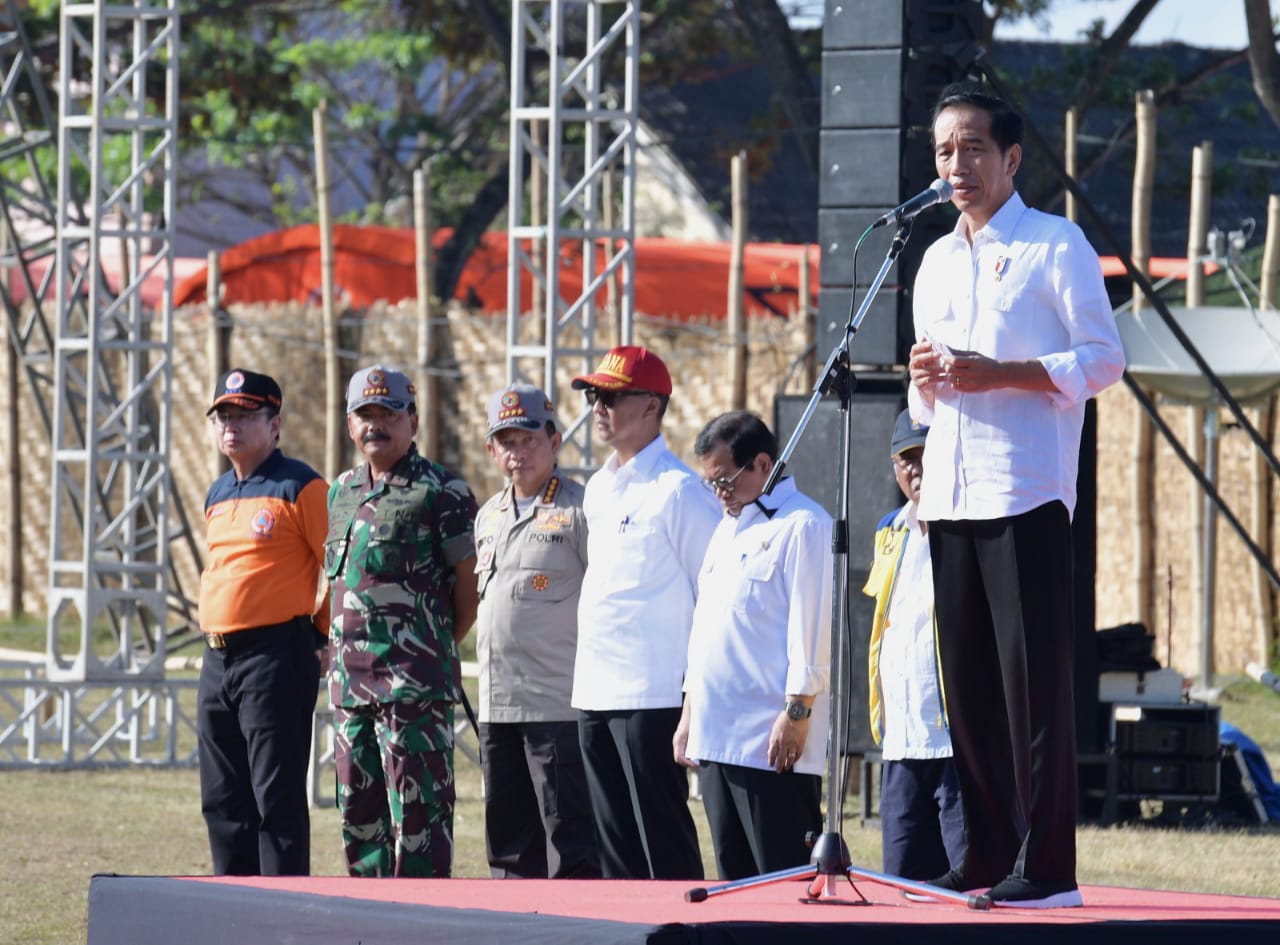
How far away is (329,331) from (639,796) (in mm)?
10243

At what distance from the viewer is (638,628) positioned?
6047 mm

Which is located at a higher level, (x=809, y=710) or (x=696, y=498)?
(x=696, y=498)

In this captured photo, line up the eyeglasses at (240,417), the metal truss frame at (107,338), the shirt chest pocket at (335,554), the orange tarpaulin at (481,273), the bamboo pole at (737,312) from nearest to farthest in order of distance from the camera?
the shirt chest pocket at (335,554) < the eyeglasses at (240,417) < the metal truss frame at (107,338) < the bamboo pole at (737,312) < the orange tarpaulin at (481,273)

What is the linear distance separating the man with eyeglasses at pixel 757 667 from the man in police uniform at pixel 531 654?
871 mm

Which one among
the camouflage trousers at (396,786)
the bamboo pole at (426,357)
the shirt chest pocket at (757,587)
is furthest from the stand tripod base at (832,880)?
the bamboo pole at (426,357)

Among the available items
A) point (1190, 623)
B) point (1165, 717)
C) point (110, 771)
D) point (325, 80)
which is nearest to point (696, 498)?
point (1165, 717)

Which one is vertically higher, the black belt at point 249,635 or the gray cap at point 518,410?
the gray cap at point 518,410

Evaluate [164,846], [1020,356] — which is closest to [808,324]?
[164,846]

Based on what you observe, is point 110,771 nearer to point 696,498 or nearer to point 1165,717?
point 1165,717

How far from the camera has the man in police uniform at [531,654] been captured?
6527 mm

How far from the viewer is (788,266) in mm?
17781

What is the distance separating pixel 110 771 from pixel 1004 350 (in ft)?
27.7

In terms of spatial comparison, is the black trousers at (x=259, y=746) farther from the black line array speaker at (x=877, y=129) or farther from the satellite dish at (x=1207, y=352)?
the satellite dish at (x=1207, y=352)

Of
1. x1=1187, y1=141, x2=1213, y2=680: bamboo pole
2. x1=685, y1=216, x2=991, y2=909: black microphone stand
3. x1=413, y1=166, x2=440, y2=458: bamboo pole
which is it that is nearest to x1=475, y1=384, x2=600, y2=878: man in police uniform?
x1=685, y1=216, x2=991, y2=909: black microphone stand
